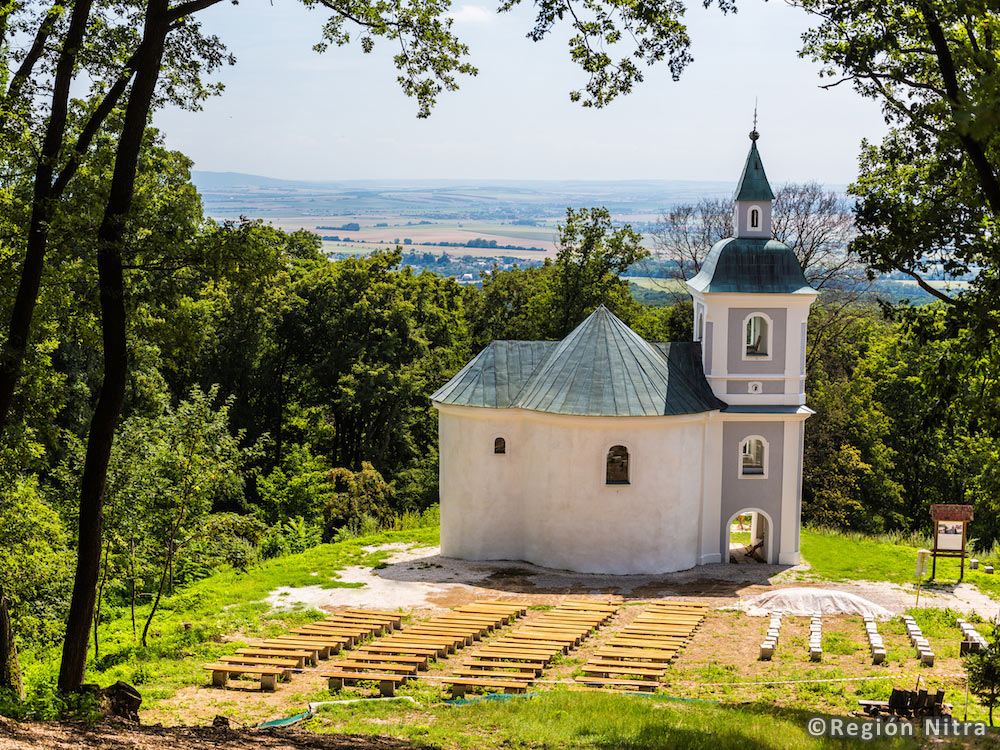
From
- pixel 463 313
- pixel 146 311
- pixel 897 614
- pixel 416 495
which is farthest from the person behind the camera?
pixel 463 313

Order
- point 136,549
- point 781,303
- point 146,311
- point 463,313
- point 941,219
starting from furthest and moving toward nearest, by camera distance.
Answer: point 463,313 → point 781,303 → point 136,549 → point 146,311 → point 941,219

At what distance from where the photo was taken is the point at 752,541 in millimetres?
30844

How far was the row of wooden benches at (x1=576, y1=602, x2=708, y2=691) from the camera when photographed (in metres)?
17.5

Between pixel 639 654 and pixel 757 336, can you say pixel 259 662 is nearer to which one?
pixel 639 654

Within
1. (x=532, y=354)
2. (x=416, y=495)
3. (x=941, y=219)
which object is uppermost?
(x=941, y=219)

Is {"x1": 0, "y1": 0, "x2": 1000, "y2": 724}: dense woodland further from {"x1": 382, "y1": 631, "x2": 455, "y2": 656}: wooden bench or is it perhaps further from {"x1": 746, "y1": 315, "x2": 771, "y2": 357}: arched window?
{"x1": 746, "y1": 315, "x2": 771, "y2": 357}: arched window

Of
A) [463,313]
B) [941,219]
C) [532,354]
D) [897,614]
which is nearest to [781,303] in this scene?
[532,354]

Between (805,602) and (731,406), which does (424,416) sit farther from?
(805,602)

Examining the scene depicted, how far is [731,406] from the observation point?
2834 centimetres

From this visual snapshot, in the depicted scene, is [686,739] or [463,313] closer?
[686,739]

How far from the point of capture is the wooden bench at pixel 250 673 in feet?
57.5

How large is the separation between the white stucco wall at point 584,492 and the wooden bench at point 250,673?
11.3 m

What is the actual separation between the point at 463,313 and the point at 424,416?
27.7 ft

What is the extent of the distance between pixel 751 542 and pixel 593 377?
779cm
